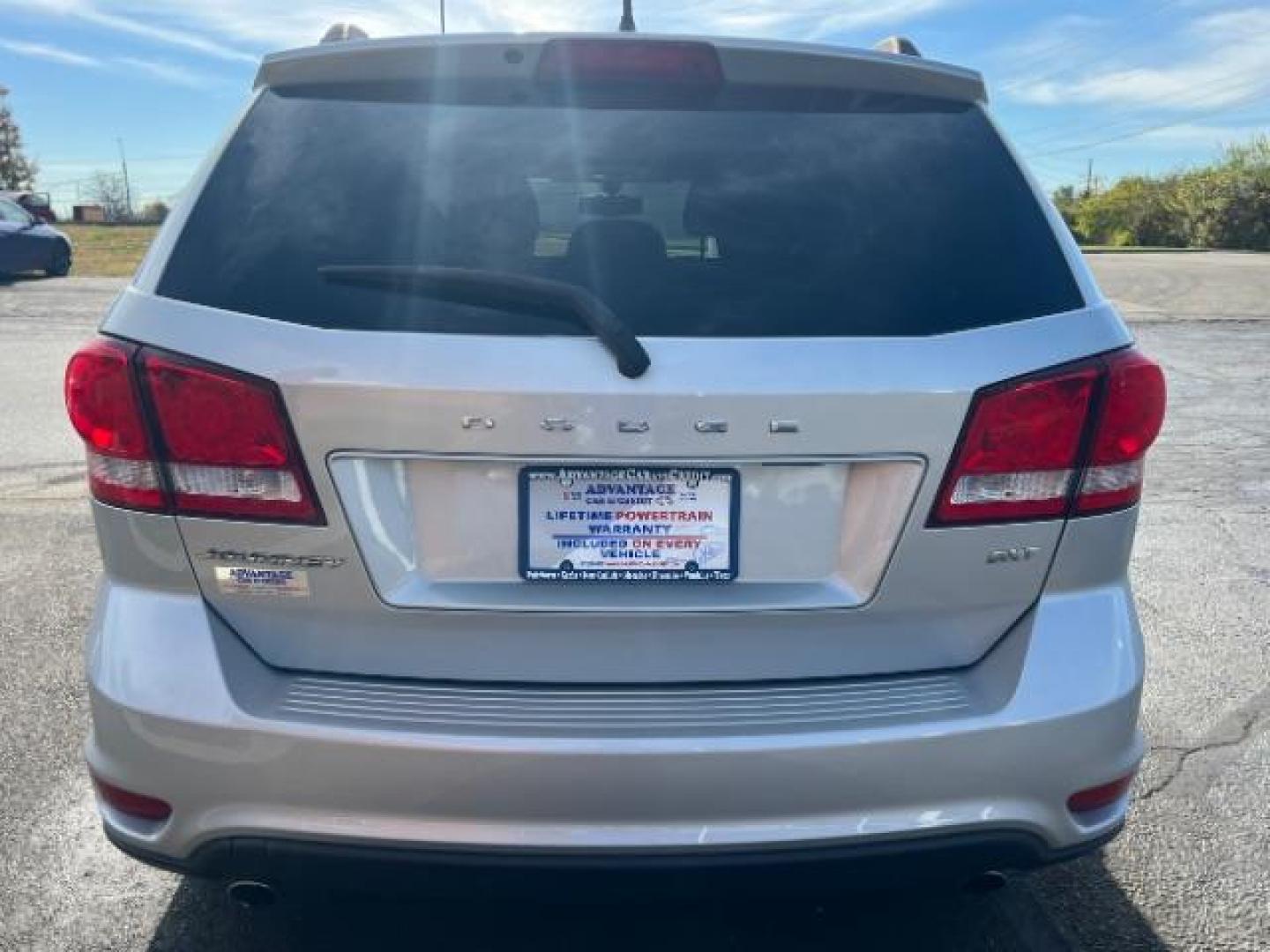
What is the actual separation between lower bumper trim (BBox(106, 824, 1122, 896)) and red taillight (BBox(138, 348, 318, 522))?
0.56 metres

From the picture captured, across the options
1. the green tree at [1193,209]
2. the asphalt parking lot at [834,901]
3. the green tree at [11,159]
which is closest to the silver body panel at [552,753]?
the asphalt parking lot at [834,901]

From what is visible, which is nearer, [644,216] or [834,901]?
[644,216]

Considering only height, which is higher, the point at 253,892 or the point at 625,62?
the point at 625,62

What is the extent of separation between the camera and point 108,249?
96.8 feet

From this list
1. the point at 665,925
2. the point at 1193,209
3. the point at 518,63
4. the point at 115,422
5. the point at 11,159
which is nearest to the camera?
the point at 115,422

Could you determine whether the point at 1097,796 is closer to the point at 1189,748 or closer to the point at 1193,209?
the point at 1189,748

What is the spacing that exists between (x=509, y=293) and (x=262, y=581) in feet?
2.07

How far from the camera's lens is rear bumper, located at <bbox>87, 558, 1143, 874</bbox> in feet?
6.05

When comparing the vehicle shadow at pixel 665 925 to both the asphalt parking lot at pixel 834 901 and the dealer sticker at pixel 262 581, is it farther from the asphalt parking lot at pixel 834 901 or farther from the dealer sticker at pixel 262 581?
the dealer sticker at pixel 262 581

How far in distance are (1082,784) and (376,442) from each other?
1349mm

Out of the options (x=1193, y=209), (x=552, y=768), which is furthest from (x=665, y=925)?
(x=1193, y=209)

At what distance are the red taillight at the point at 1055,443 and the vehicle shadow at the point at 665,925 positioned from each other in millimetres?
988

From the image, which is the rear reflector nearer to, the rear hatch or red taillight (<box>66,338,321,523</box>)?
the rear hatch

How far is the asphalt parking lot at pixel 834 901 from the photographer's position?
2.50 m
